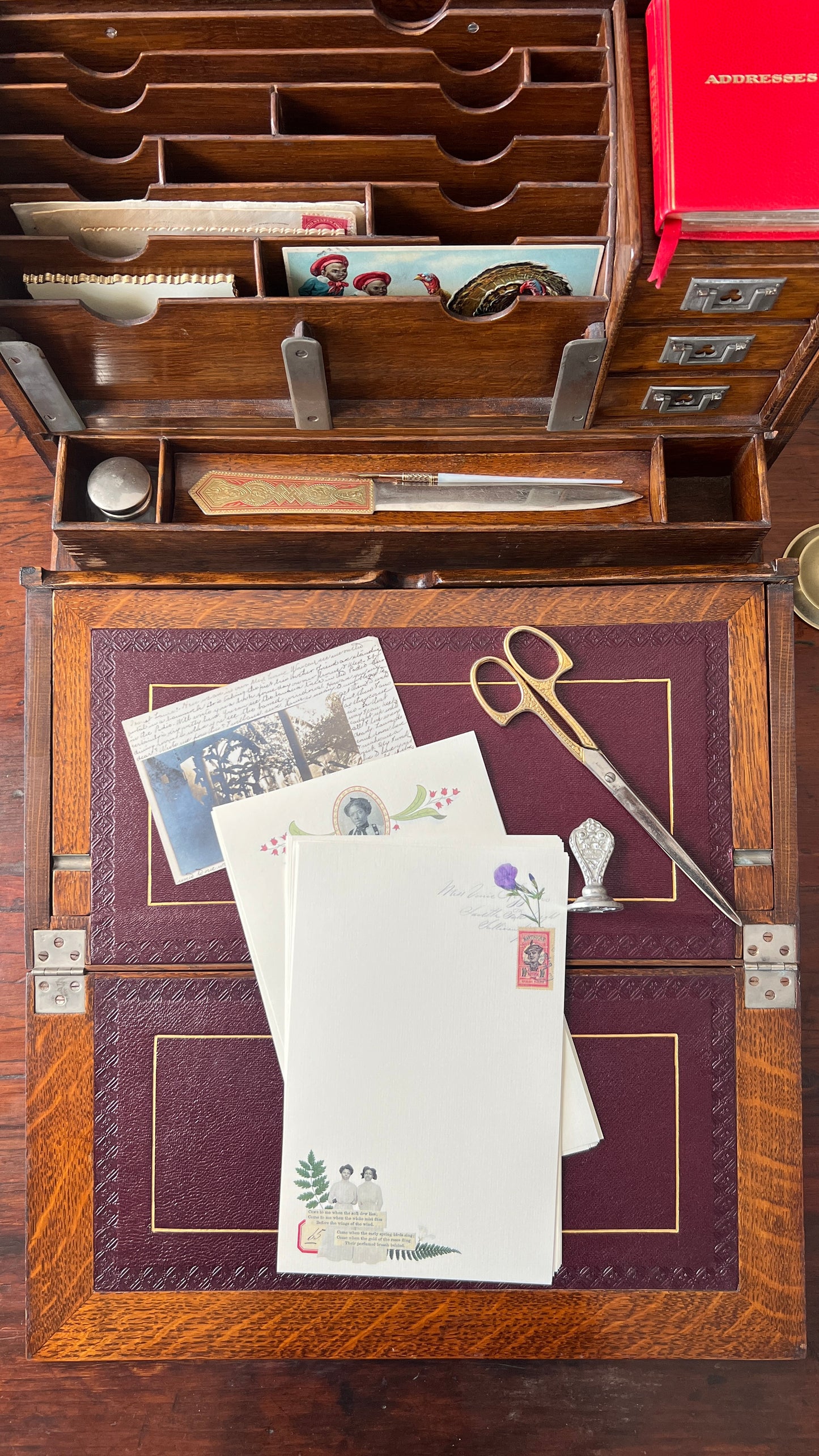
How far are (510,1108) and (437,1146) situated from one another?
0.29ft

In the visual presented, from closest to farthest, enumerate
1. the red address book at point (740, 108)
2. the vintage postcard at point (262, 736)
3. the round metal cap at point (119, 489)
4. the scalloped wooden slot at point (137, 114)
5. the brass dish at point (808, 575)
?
1. the red address book at point (740, 108)
2. the scalloped wooden slot at point (137, 114)
3. the vintage postcard at point (262, 736)
4. the round metal cap at point (119, 489)
5. the brass dish at point (808, 575)

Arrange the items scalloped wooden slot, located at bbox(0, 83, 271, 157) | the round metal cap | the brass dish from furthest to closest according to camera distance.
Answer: the brass dish → the round metal cap → scalloped wooden slot, located at bbox(0, 83, 271, 157)

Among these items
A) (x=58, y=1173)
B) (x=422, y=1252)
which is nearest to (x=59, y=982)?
(x=58, y=1173)

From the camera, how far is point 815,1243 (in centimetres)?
131

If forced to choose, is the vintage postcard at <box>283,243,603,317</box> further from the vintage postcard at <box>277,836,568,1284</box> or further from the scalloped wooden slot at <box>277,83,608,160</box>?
the vintage postcard at <box>277,836,568,1284</box>

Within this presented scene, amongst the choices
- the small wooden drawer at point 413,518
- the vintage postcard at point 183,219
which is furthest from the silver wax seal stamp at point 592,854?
the vintage postcard at point 183,219

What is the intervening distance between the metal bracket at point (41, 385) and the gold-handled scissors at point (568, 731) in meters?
0.59

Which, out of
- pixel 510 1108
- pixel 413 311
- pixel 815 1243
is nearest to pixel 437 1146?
pixel 510 1108

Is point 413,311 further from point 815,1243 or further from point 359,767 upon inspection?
point 815,1243

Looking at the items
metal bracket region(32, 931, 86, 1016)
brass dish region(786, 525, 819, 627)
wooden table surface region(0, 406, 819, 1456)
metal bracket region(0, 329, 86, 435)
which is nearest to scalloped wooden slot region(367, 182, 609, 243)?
metal bracket region(0, 329, 86, 435)

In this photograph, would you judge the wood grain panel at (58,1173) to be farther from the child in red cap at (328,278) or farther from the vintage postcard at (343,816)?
the child in red cap at (328,278)

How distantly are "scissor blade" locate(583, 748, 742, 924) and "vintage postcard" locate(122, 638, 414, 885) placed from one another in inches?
8.8

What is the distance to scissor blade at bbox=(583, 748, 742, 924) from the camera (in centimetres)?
107

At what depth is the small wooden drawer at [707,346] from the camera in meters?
1.05
